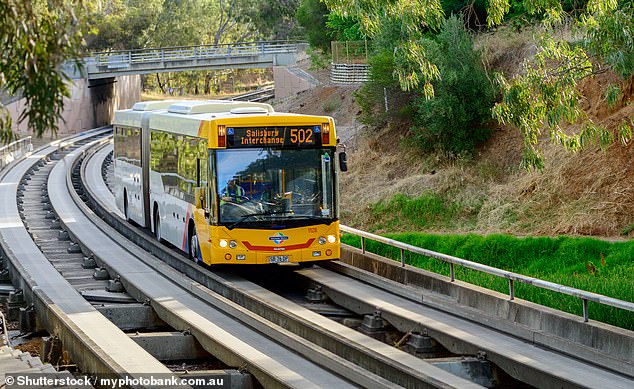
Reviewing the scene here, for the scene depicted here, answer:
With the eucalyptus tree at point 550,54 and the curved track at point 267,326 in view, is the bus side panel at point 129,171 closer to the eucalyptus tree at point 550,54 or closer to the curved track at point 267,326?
the curved track at point 267,326

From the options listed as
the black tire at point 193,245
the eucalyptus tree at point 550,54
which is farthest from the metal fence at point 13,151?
the eucalyptus tree at point 550,54

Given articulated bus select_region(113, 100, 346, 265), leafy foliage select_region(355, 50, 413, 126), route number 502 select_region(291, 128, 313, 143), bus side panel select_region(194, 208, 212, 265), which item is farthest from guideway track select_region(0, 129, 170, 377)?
leafy foliage select_region(355, 50, 413, 126)

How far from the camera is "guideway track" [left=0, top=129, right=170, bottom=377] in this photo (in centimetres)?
1328

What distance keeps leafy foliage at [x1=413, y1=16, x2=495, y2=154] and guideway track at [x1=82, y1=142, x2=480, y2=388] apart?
10.7m

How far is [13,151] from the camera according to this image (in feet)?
170

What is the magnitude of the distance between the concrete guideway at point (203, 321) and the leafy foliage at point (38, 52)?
4165 mm

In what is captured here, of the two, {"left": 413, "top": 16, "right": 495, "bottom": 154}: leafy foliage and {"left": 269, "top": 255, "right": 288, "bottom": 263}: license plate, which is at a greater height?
{"left": 413, "top": 16, "right": 495, "bottom": 154}: leafy foliage

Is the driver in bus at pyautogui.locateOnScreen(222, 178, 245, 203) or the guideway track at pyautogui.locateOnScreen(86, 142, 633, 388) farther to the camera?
the driver in bus at pyautogui.locateOnScreen(222, 178, 245, 203)

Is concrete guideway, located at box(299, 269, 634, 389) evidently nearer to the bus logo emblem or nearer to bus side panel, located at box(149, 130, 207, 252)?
the bus logo emblem

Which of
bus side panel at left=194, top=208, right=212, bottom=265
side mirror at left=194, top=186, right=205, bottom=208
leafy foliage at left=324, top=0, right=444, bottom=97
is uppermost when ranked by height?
leafy foliage at left=324, top=0, right=444, bottom=97

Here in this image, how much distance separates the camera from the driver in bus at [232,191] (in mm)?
19719

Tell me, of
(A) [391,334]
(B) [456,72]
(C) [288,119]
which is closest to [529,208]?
(B) [456,72]

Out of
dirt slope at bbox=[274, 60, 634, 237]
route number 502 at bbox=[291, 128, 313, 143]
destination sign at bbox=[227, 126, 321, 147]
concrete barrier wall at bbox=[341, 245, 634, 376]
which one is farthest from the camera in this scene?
dirt slope at bbox=[274, 60, 634, 237]

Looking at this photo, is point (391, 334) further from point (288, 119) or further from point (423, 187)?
point (423, 187)
